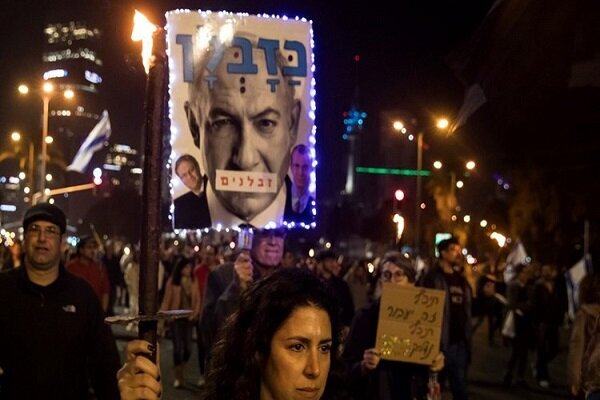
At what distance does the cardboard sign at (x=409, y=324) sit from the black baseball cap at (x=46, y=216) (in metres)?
2.70

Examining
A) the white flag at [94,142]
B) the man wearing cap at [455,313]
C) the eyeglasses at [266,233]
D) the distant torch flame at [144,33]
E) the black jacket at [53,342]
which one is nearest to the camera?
the distant torch flame at [144,33]

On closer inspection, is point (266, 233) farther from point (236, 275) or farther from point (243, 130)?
point (243, 130)

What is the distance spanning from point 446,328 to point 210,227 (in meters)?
3.50

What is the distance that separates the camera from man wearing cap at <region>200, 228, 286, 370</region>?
260 inches

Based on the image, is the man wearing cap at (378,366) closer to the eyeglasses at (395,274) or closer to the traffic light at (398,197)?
the eyeglasses at (395,274)

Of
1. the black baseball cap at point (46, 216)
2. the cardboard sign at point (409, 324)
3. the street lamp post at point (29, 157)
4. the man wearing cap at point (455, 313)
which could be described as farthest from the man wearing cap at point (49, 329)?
the street lamp post at point (29, 157)

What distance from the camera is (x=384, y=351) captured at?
6.59 meters

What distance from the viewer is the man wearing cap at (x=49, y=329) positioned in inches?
174

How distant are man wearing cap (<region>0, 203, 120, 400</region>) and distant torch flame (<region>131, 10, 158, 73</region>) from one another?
2.18m

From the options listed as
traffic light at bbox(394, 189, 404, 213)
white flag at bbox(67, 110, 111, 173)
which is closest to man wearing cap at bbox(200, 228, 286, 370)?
traffic light at bbox(394, 189, 404, 213)

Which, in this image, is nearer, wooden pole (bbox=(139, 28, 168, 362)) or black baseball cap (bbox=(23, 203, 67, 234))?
wooden pole (bbox=(139, 28, 168, 362))

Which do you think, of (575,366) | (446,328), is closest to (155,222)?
(575,366)

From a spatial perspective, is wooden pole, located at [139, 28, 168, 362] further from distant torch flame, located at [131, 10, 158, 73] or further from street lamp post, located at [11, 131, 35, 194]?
street lamp post, located at [11, 131, 35, 194]

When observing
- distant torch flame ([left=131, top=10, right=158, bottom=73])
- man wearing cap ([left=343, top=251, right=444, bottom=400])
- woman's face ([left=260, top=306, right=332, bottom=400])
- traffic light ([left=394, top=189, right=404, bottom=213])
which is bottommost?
man wearing cap ([left=343, top=251, right=444, bottom=400])
